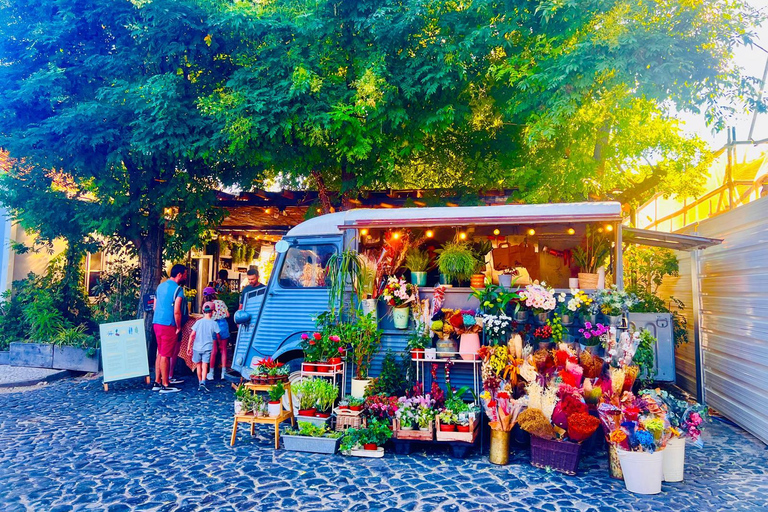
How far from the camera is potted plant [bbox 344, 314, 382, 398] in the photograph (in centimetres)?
646

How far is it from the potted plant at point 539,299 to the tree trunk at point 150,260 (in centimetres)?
793

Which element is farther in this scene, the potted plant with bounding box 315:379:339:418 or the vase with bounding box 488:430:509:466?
the potted plant with bounding box 315:379:339:418

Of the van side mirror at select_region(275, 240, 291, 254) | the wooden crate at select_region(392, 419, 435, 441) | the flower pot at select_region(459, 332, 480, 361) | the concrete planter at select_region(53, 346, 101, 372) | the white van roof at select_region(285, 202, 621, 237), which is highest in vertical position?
the white van roof at select_region(285, 202, 621, 237)

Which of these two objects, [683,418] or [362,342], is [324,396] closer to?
[362,342]

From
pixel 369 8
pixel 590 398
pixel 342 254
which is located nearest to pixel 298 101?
pixel 369 8

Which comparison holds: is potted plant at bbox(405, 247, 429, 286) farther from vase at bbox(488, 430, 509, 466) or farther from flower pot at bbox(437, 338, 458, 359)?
vase at bbox(488, 430, 509, 466)

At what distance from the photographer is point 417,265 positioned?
22.9 feet

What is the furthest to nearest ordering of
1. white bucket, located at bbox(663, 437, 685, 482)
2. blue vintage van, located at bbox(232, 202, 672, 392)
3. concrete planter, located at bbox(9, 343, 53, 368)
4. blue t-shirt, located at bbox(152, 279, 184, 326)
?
concrete planter, located at bbox(9, 343, 53, 368) < blue t-shirt, located at bbox(152, 279, 184, 326) < blue vintage van, located at bbox(232, 202, 672, 392) < white bucket, located at bbox(663, 437, 685, 482)

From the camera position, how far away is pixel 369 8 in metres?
8.75

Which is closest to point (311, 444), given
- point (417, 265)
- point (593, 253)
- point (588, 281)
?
point (417, 265)

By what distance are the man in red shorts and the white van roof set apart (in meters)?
3.11

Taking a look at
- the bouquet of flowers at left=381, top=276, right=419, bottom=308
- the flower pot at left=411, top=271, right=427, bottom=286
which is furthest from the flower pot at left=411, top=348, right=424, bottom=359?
the flower pot at left=411, top=271, right=427, bottom=286

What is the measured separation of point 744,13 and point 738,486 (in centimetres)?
654

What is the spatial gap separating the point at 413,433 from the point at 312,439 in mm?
1148
